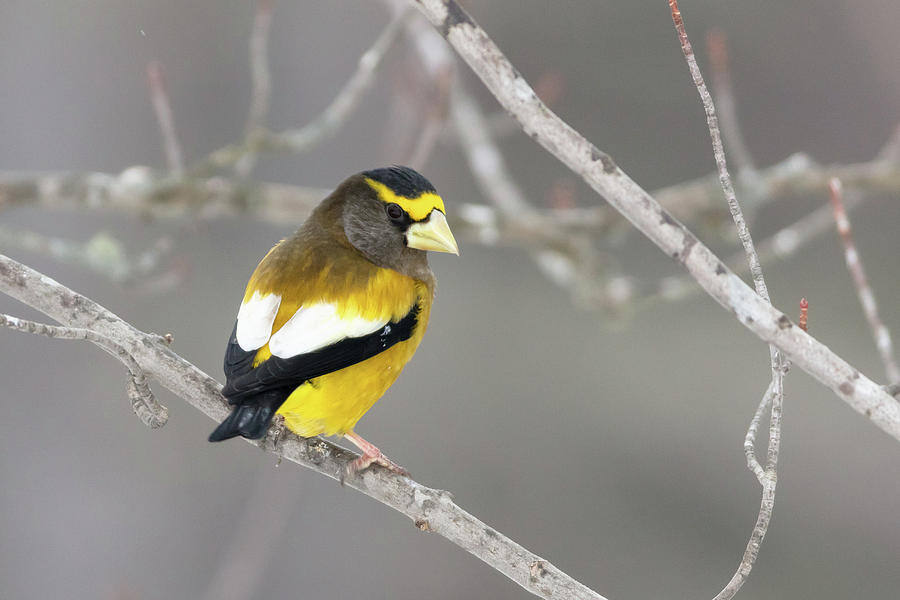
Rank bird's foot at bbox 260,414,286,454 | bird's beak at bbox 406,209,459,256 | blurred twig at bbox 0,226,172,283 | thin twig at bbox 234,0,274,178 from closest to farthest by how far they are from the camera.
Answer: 1. bird's foot at bbox 260,414,286,454
2. bird's beak at bbox 406,209,459,256
3. thin twig at bbox 234,0,274,178
4. blurred twig at bbox 0,226,172,283

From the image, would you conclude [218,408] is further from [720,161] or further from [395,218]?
[720,161]

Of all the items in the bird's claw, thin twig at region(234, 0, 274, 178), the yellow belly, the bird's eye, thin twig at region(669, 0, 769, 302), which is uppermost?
thin twig at region(234, 0, 274, 178)

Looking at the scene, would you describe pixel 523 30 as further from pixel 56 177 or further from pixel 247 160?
pixel 56 177

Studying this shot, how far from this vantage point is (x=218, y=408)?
2357 mm

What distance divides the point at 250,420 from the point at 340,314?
40cm

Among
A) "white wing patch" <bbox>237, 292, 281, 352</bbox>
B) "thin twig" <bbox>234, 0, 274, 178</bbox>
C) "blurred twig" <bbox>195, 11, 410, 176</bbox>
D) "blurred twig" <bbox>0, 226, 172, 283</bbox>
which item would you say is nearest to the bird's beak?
"white wing patch" <bbox>237, 292, 281, 352</bbox>

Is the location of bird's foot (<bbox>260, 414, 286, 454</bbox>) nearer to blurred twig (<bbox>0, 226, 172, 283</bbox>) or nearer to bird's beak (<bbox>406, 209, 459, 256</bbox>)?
bird's beak (<bbox>406, 209, 459, 256</bbox>)

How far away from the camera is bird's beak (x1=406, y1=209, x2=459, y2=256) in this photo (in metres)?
2.68

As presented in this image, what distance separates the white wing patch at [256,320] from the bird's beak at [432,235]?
444 millimetres

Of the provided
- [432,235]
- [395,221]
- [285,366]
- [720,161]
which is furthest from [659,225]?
[395,221]

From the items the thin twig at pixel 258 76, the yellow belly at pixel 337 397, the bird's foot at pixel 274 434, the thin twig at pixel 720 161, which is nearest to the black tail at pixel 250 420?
the yellow belly at pixel 337 397

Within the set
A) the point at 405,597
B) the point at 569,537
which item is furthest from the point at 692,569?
the point at 405,597

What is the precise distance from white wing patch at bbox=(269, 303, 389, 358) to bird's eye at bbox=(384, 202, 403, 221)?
39 centimetres

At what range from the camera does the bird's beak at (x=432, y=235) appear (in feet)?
8.79
